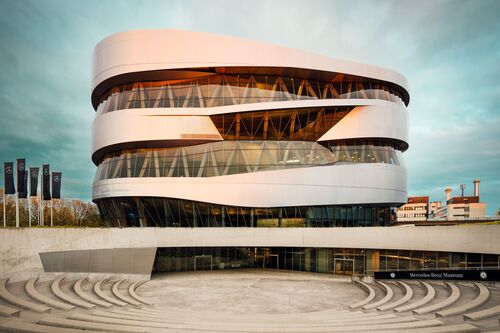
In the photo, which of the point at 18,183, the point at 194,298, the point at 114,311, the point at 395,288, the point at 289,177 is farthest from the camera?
the point at 289,177

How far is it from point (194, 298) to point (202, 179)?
1565 centimetres

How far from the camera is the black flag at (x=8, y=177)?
97.8 feet

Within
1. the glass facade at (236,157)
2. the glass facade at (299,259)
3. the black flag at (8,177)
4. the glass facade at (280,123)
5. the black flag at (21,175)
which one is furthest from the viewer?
the glass facade at (280,123)

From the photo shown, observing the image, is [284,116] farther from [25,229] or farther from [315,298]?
[25,229]

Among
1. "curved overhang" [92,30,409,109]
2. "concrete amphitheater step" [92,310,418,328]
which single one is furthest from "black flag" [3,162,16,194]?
"concrete amphitheater step" [92,310,418,328]

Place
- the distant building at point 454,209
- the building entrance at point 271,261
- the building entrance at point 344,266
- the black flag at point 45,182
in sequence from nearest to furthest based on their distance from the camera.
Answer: the black flag at point 45,182
the building entrance at point 344,266
the building entrance at point 271,261
the distant building at point 454,209

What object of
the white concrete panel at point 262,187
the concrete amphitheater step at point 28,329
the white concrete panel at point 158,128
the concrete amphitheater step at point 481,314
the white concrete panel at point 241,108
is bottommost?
the concrete amphitheater step at point 481,314

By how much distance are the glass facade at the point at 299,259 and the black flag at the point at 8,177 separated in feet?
46.8

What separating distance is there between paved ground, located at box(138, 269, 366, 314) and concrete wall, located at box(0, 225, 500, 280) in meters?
3.06

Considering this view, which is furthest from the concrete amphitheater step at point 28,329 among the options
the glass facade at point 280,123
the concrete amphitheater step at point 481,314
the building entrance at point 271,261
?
the glass facade at point 280,123

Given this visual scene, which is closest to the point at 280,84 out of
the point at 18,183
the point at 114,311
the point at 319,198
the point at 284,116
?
the point at 284,116

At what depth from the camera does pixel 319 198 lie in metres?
38.4

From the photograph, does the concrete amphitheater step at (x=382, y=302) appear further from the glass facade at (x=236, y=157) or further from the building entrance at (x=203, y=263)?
the building entrance at (x=203, y=263)

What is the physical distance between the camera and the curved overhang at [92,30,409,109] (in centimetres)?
3847
